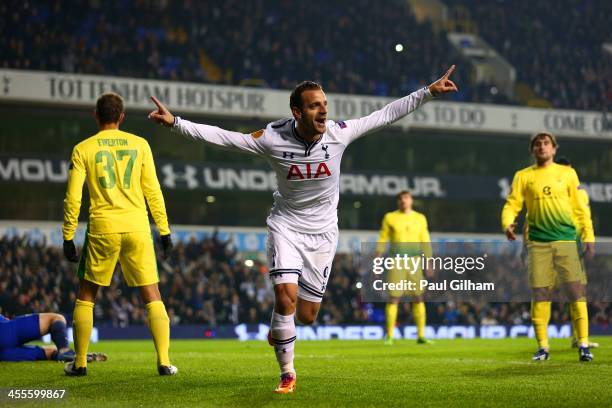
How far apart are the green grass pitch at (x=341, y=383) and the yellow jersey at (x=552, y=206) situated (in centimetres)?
132

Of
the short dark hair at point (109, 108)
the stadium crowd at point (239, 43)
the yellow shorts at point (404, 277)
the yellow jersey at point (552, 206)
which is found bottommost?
the yellow shorts at point (404, 277)

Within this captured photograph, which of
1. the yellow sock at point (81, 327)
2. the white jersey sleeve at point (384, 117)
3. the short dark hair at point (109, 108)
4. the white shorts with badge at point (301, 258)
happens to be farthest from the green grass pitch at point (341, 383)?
the short dark hair at point (109, 108)

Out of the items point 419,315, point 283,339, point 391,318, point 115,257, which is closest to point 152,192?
point 115,257

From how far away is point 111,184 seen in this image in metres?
8.63

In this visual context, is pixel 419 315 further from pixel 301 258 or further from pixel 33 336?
pixel 301 258

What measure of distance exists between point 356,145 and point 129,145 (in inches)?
1161

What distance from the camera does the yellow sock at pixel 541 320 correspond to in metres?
10.7

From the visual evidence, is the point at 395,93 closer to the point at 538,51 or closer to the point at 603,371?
the point at 538,51

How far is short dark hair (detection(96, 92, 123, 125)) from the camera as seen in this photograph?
343 inches

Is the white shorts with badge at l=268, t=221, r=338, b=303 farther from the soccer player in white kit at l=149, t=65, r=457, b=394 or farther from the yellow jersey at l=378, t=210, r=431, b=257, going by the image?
the yellow jersey at l=378, t=210, r=431, b=257

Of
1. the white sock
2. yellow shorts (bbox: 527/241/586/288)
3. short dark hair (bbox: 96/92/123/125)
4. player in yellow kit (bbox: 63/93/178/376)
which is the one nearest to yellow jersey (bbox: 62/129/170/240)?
player in yellow kit (bbox: 63/93/178/376)

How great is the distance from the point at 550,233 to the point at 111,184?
15.4ft

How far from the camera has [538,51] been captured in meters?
40.8

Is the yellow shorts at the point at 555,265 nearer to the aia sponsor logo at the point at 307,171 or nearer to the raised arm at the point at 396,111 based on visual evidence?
the raised arm at the point at 396,111
